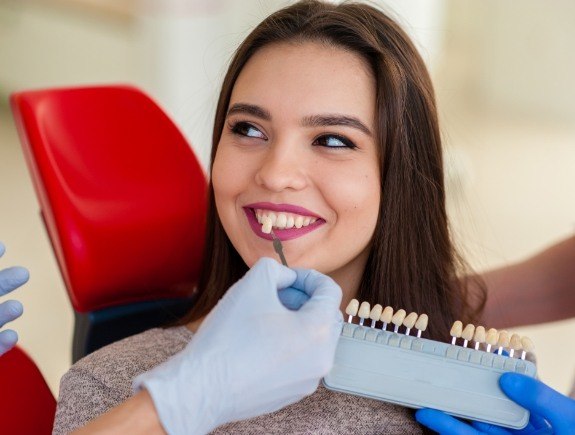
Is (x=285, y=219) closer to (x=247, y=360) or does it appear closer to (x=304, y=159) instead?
(x=304, y=159)

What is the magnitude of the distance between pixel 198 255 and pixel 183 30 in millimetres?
2151

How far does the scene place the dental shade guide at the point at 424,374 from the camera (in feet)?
3.29

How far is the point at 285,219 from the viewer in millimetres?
1190

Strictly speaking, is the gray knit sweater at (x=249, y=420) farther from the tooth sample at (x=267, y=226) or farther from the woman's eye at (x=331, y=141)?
the woman's eye at (x=331, y=141)

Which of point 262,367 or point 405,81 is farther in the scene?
point 405,81

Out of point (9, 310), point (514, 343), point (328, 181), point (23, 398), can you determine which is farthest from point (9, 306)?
point (514, 343)

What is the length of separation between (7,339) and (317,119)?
22.3 inches

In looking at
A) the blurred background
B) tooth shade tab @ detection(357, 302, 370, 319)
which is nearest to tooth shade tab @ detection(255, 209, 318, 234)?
tooth shade tab @ detection(357, 302, 370, 319)

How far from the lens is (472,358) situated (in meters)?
1.02

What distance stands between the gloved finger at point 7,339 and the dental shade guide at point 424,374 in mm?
508

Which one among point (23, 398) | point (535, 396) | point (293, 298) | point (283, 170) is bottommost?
point (23, 398)

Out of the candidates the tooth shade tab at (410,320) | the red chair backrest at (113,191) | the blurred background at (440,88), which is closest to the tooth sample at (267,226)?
the tooth shade tab at (410,320)

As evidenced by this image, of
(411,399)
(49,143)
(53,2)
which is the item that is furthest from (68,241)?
(53,2)

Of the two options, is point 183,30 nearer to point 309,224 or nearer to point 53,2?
point 53,2
